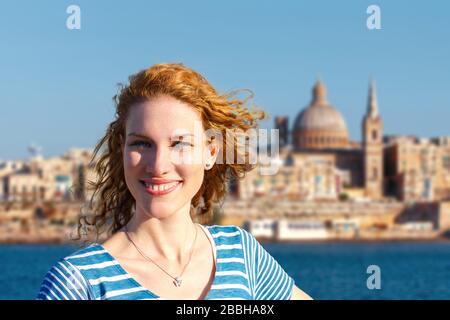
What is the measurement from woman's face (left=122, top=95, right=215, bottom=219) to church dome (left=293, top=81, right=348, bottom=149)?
55.7 m

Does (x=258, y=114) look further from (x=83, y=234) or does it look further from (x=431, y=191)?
(x=431, y=191)

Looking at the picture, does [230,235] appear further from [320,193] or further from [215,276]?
[320,193]

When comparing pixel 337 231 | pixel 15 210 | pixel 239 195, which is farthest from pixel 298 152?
pixel 15 210

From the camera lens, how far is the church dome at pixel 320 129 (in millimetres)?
57231

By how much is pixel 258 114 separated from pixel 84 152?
51080 mm

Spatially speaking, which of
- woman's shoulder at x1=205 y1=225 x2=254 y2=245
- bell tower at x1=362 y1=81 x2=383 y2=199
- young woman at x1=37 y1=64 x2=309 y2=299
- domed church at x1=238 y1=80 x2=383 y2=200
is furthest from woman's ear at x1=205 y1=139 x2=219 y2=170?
bell tower at x1=362 y1=81 x2=383 y2=199

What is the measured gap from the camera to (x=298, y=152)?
52750mm

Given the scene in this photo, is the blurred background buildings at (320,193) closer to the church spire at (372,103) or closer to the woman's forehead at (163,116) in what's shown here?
the church spire at (372,103)

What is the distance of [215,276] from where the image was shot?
4.77 ft

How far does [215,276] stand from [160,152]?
7.3 inches

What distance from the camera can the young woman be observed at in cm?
138
